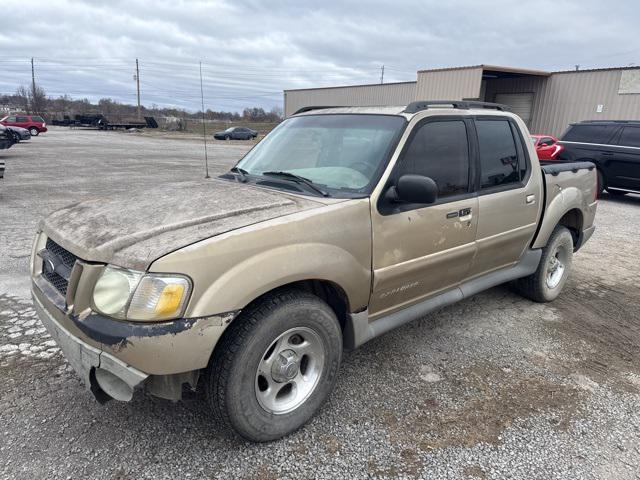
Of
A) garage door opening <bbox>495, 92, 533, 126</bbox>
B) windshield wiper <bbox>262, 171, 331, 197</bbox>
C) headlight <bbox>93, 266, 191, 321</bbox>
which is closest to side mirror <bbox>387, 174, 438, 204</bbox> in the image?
windshield wiper <bbox>262, 171, 331, 197</bbox>

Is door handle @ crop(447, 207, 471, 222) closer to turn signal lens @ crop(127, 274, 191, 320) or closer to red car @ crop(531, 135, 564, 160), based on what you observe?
turn signal lens @ crop(127, 274, 191, 320)

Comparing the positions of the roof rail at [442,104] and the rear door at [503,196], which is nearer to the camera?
the roof rail at [442,104]

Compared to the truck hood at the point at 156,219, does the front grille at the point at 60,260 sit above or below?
below

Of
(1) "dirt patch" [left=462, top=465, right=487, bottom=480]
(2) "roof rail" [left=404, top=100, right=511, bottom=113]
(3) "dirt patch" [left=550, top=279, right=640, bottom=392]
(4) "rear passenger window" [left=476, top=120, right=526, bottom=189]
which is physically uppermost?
(2) "roof rail" [left=404, top=100, right=511, bottom=113]

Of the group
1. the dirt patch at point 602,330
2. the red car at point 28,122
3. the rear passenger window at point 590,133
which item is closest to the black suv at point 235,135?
the red car at point 28,122

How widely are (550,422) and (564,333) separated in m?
1.48

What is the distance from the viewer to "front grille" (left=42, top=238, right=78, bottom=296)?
8.00ft

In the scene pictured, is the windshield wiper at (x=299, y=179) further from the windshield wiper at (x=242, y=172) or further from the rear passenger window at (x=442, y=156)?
the rear passenger window at (x=442, y=156)

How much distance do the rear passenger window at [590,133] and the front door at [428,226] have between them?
9.52 metres

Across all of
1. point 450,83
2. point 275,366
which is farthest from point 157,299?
point 450,83

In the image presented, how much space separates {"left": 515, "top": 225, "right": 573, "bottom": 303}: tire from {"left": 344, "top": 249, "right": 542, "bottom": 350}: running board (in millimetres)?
167

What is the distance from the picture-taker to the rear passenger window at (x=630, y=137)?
10.4 meters

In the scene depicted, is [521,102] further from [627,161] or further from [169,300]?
[169,300]

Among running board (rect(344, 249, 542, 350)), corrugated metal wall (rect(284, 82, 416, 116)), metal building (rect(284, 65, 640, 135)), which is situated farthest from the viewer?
corrugated metal wall (rect(284, 82, 416, 116))
